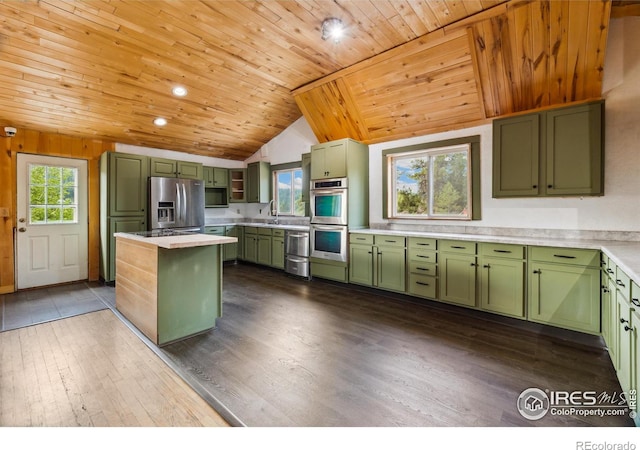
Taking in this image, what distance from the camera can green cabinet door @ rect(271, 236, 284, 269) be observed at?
18.6 ft

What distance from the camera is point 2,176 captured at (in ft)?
14.0

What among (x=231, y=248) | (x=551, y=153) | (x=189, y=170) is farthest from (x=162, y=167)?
(x=551, y=153)

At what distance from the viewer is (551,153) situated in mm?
3193

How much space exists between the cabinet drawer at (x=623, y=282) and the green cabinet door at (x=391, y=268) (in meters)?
2.16

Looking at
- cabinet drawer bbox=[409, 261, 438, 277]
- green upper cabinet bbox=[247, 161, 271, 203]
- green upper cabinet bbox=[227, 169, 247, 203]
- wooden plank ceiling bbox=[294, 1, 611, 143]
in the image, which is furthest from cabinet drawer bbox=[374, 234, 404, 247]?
green upper cabinet bbox=[227, 169, 247, 203]

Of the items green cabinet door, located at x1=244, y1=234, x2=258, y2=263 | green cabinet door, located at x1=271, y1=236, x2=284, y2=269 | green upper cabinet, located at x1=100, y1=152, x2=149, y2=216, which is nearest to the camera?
green upper cabinet, located at x1=100, y1=152, x2=149, y2=216

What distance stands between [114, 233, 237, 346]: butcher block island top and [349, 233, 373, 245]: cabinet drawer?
2125 mm

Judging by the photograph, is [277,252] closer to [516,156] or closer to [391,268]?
[391,268]

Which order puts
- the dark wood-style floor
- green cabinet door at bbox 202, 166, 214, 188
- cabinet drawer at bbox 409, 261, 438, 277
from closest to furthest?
the dark wood-style floor → cabinet drawer at bbox 409, 261, 438, 277 → green cabinet door at bbox 202, 166, 214, 188

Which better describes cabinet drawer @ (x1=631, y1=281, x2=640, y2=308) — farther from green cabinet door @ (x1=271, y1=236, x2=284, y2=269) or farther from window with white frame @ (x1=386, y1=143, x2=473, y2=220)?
green cabinet door @ (x1=271, y1=236, x2=284, y2=269)

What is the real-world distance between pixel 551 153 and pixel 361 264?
2606mm

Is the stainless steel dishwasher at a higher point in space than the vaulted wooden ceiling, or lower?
lower

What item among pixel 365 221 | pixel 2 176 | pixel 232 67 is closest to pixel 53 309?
pixel 2 176
